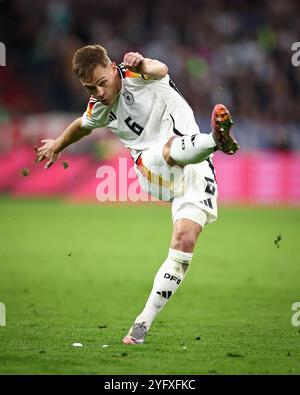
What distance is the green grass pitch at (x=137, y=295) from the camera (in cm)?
621

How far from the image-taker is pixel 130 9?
89.8 feet

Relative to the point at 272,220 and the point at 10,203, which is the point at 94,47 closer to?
the point at 272,220

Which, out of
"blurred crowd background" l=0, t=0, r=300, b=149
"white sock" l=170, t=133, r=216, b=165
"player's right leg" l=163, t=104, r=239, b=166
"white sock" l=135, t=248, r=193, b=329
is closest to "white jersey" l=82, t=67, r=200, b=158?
"player's right leg" l=163, t=104, r=239, b=166

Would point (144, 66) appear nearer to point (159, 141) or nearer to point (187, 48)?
point (159, 141)

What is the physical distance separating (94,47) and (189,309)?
333 cm

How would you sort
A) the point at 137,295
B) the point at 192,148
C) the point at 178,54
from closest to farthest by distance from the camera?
1. the point at 192,148
2. the point at 137,295
3. the point at 178,54

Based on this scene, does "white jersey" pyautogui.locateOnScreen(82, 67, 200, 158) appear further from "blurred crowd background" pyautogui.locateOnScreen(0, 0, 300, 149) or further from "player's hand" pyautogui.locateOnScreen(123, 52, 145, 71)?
"blurred crowd background" pyautogui.locateOnScreen(0, 0, 300, 149)

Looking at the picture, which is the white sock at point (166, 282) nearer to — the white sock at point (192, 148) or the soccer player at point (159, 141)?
the soccer player at point (159, 141)

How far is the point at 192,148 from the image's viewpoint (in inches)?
256

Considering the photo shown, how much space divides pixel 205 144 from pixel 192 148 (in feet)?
0.40

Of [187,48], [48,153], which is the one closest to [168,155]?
[48,153]

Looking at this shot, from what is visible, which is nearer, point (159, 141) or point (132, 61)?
point (132, 61)

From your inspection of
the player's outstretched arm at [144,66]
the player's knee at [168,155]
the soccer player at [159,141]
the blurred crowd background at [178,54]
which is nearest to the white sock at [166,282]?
the soccer player at [159,141]
